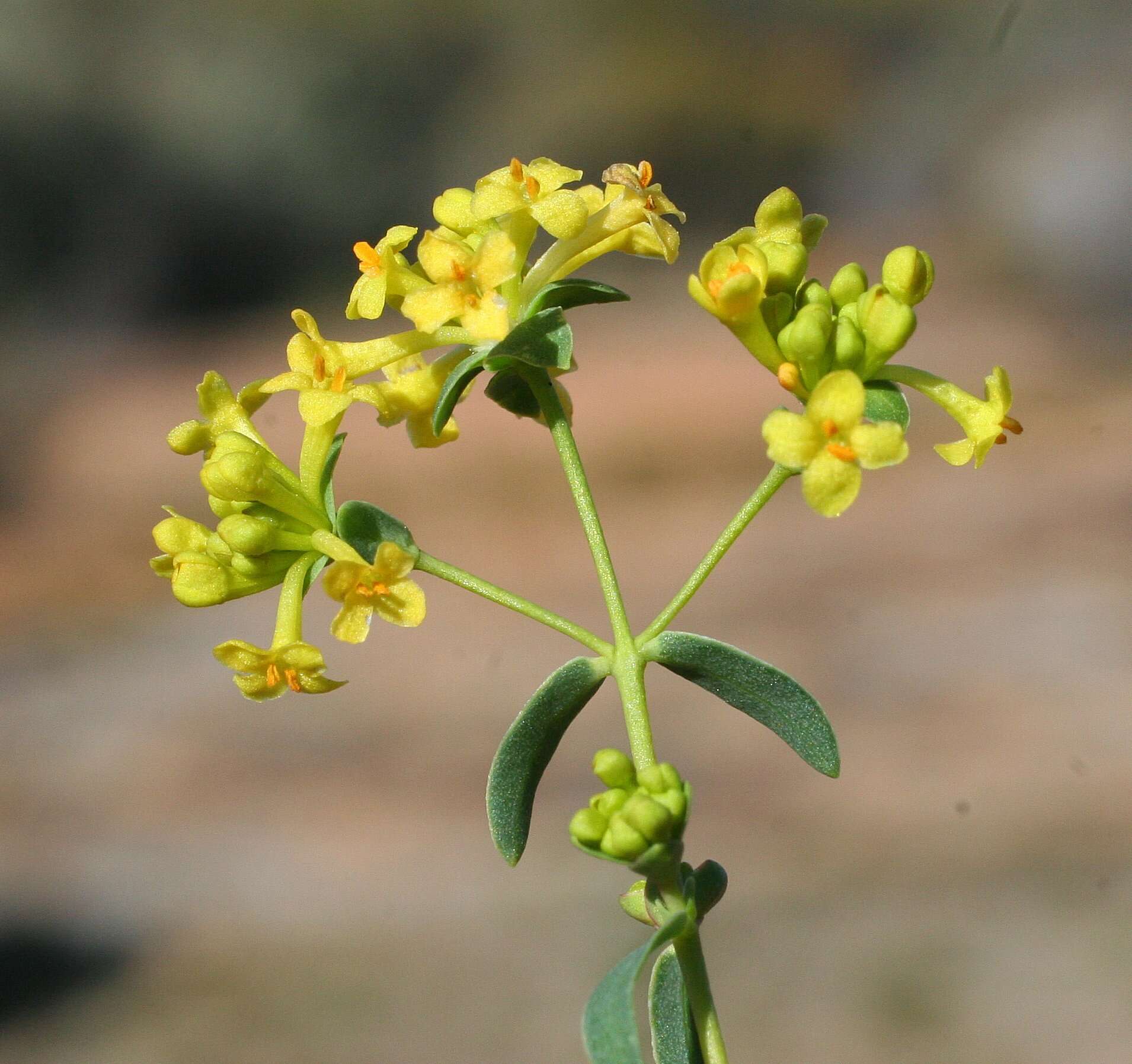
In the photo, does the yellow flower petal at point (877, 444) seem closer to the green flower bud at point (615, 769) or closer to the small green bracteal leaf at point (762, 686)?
the small green bracteal leaf at point (762, 686)

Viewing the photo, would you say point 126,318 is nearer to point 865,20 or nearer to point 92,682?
point 92,682

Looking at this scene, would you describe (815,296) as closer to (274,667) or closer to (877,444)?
(877,444)

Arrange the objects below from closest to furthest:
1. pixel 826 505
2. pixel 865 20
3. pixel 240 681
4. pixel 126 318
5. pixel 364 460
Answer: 1. pixel 826 505
2. pixel 240 681
3. pixel 364 460
4. pixel 865 20
5. pixel 126 318

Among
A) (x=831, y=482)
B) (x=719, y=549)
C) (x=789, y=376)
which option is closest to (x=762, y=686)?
(x=719, y=549)

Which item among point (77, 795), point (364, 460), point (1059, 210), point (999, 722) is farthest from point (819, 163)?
point (77, 795)

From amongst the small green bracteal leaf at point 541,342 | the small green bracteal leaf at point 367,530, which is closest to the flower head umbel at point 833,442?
the small green bracteal leaf at point 541,342
